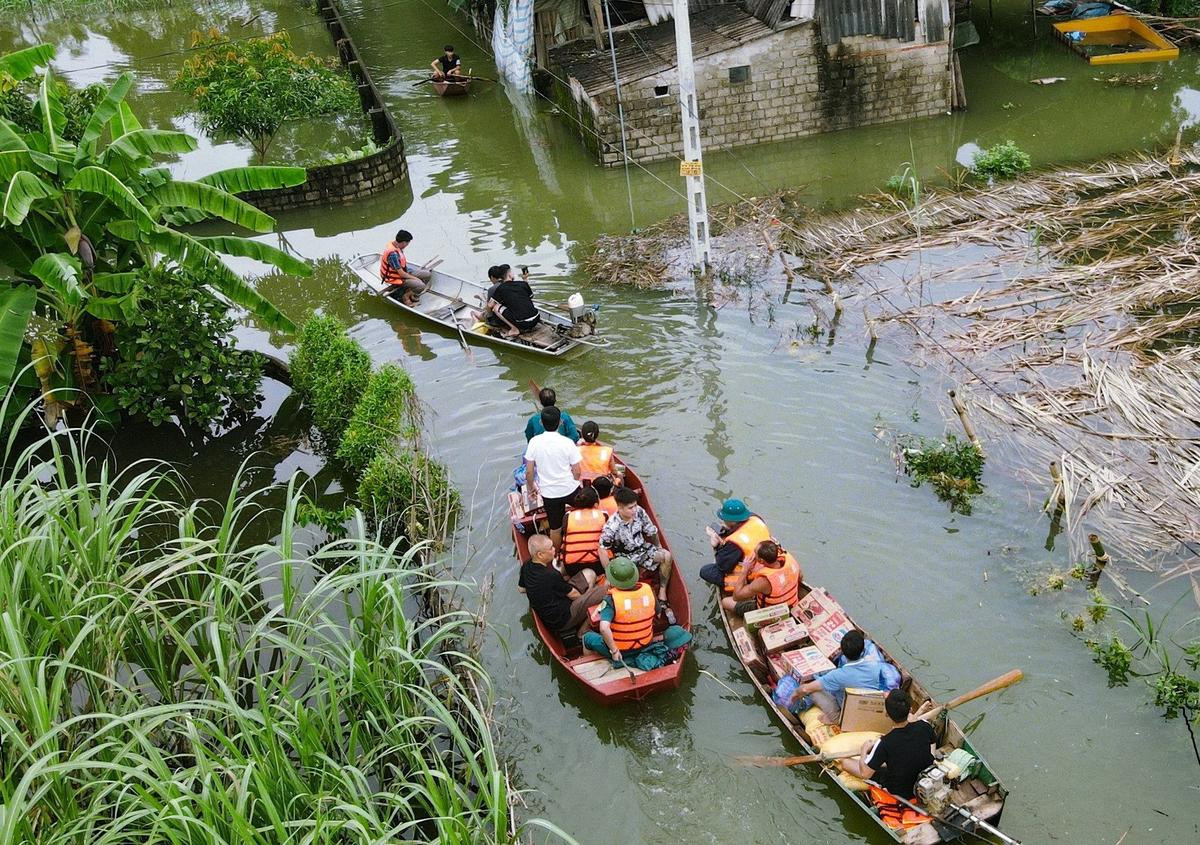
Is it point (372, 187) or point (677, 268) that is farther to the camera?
point (372, 187)

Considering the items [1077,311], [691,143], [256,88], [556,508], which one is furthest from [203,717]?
[256,88]

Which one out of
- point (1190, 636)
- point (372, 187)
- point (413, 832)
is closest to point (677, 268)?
point (372, 187)

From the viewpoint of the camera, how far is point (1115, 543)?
9.13 metres

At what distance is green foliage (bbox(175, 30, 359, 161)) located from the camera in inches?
721

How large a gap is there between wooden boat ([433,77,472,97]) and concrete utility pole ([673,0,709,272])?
36.9ft

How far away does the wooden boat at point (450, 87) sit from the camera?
23391 millimetres

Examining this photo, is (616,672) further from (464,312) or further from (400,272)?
(400,272)

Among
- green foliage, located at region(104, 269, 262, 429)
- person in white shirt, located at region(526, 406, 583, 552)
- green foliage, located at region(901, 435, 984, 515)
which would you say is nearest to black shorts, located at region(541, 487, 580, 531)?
person in white shirt, located at region(526, 406, 583, 552)

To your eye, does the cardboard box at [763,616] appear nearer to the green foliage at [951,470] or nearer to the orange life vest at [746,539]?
the orange life vest at [746,539]

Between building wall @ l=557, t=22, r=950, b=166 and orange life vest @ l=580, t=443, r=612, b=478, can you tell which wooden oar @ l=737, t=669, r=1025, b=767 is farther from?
building wall @ l=557, t=22, r=950, b=166

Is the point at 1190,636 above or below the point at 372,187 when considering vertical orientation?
below

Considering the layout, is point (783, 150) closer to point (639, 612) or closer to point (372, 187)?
point (372, 187)

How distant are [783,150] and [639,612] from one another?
1324cm

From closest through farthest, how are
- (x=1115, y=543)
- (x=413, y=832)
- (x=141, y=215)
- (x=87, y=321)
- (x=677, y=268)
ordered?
1. (x=413, y=832)
2. (x=1115, y=543)
3. (x=141, y=215)
4. (x=87, y=321)
5. (x=677, y=268)
